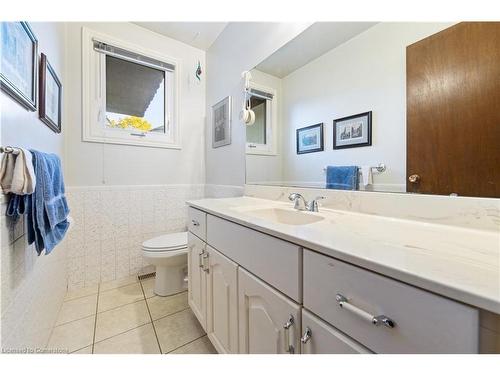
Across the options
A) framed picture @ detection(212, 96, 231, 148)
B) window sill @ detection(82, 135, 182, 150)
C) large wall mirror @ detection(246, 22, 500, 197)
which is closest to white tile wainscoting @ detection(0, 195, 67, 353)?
window sill @ detection(82, 135, 182, 150)

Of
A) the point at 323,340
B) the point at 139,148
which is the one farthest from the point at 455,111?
the point at 139,148

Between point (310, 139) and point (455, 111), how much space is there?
0.64 m

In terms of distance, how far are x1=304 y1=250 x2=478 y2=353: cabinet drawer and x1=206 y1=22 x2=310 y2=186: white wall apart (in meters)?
1.31

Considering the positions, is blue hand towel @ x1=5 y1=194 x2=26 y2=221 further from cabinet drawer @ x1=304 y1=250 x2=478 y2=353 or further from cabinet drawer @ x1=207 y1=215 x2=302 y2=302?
cabinet drawer @ x1=304 y1=250 x2=478 y2=353

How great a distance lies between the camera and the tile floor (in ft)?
3.95

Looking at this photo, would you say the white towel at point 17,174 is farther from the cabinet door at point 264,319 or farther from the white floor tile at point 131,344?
the white floor tile at point 131,344

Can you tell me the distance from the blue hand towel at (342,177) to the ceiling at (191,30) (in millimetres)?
1819

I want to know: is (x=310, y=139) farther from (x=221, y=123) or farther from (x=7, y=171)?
(x=7, y=171)

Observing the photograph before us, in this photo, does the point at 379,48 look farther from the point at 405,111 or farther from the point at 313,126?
the point at 313,126

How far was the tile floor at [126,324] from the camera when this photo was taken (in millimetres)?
1204

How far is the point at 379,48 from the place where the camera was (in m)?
0.97

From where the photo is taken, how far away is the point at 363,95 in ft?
3.37

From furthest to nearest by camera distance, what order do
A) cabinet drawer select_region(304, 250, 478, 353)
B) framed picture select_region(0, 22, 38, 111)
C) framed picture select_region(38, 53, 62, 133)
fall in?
1. framed picture select_region(38, 53, 62, 133)
2. framed picture select_region(0, 22, 38, 111)
3. cabinet drawer select_region(304, 250, 478, 353)
